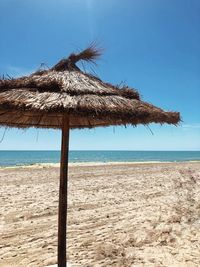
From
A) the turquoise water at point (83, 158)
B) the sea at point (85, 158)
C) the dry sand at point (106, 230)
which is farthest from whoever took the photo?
the turquoise water at point (83, 158)

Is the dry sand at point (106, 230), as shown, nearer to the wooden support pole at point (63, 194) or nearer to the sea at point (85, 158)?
the wooden support pole at point (63, 194)

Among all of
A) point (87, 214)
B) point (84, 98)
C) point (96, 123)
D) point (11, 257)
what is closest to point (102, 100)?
point (84, 98)

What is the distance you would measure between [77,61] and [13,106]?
5.13ft

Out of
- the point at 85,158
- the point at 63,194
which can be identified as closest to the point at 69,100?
the point at 63,194

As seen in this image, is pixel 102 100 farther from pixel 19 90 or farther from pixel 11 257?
pixel 11 257

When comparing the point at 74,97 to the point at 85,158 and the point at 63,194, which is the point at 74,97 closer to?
the point at 63,194

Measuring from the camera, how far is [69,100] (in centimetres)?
344

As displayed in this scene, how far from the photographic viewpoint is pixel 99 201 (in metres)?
9.63

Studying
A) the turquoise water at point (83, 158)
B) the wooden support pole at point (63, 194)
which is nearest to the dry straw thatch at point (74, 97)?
the wooden support pole at point (63, 194)

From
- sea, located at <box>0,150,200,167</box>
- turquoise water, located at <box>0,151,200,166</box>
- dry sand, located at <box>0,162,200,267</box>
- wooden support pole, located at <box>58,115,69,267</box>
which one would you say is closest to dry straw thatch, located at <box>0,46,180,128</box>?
wooden support pole, located at <box>58,115,69,267</box>

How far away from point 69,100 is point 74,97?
0.16 meters

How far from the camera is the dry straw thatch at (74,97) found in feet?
11.0

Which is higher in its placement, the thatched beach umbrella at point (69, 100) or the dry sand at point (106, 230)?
the thatched beach umbrella at point (69, 100)

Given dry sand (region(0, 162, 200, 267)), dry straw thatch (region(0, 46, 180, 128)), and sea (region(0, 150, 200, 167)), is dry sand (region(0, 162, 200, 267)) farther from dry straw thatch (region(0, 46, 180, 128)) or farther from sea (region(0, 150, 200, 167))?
sea (region(0, 150, 200, 167))
